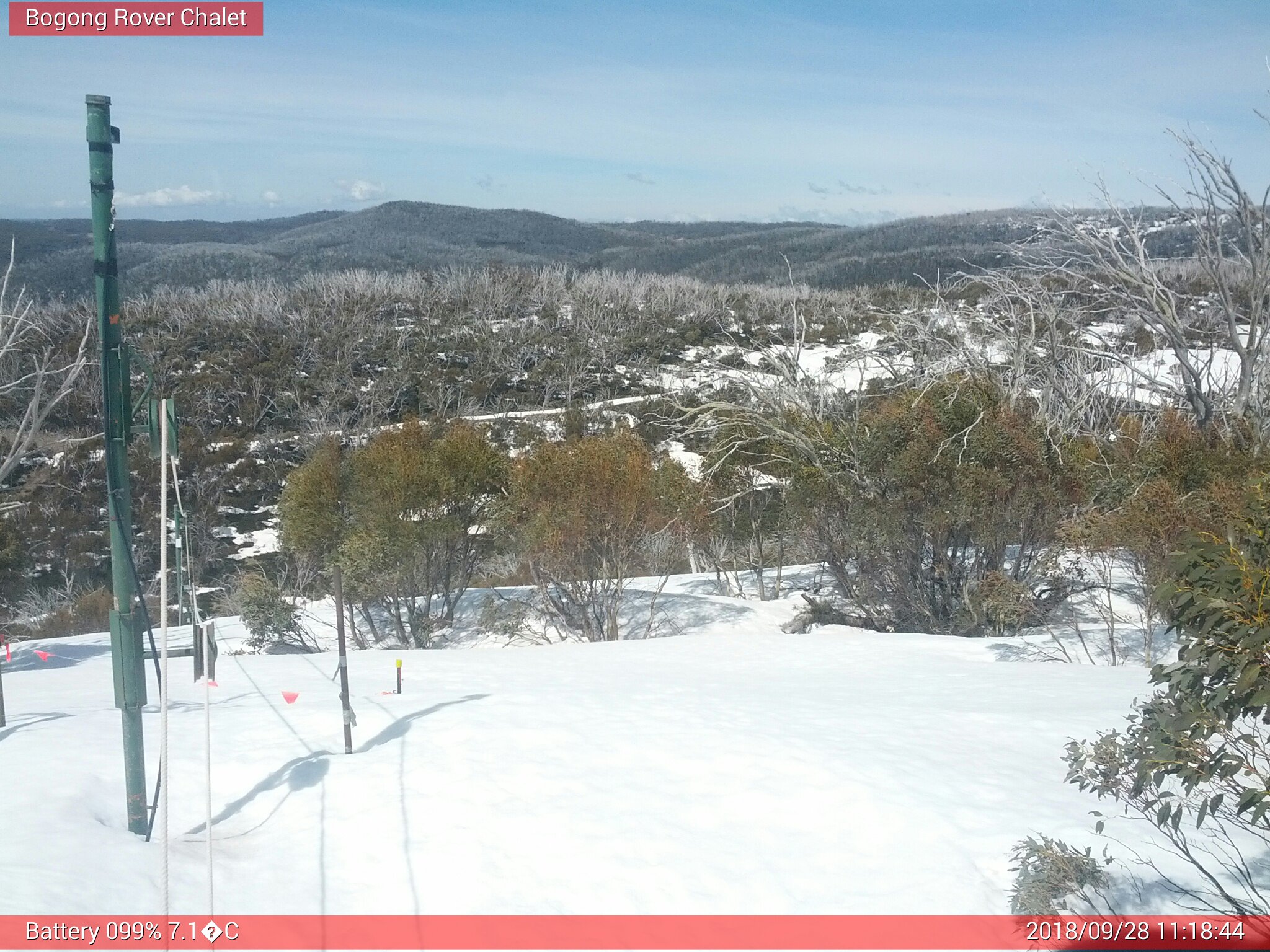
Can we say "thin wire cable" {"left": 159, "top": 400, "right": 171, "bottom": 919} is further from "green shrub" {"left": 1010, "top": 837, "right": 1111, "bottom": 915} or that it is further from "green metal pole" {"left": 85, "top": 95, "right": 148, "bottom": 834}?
"green shrub" {"left": 1010, "top": 837, "right": 1111, "bottom": 915}

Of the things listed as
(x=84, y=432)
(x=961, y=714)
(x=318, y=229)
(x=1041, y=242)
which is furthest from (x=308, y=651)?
(x=318, y=229)

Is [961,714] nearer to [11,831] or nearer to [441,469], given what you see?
[11,831]

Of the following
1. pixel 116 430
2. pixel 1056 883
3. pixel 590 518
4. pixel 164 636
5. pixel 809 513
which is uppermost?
pixel 116 430

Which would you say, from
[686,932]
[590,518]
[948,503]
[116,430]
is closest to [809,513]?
[948,503]

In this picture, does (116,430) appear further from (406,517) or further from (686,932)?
(406,517)

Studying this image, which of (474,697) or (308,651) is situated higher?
(474,697)

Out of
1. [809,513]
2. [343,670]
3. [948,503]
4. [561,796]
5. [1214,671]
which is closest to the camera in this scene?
[1214,671]
